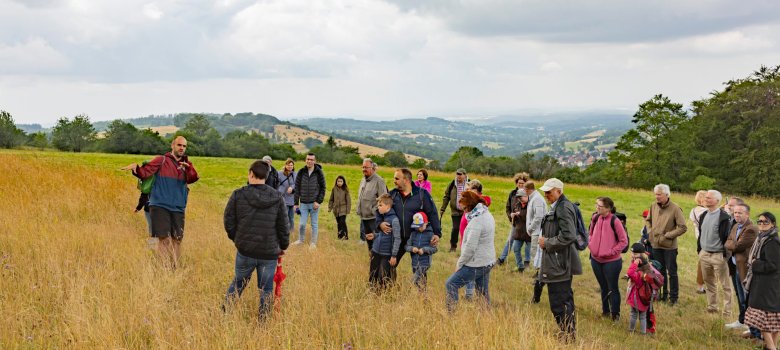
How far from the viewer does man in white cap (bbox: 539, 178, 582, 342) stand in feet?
18.3

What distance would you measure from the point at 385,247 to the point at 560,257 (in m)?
2.11

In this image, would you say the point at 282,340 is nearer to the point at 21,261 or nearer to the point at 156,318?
the point at 156,318

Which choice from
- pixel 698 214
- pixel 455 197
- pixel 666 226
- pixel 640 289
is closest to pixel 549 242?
pixel 640 289

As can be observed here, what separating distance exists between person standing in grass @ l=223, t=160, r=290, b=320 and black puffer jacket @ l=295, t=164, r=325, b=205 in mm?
4722

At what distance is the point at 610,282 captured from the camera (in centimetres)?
679

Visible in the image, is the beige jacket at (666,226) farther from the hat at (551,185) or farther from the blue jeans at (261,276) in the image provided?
the blue jeans at (261,276)

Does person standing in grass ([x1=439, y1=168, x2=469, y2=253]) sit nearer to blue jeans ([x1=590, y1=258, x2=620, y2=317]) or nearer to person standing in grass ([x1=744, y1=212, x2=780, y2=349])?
blue jeans ([x1=590, y1=258, x2=620, y2=317])

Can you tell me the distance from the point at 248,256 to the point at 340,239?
6.26m

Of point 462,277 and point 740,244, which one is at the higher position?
point 740,244

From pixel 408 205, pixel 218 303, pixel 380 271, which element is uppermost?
pixel 408 205

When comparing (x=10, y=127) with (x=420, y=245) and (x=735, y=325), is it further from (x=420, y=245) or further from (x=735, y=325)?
(x=735, y=325)

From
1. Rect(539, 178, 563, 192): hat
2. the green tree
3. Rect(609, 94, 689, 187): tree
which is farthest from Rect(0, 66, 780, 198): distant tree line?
Rect(539, 178, 563, 192): hat

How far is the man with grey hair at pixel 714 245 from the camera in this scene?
7148 mm

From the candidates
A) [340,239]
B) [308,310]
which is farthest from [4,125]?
[308,310]
